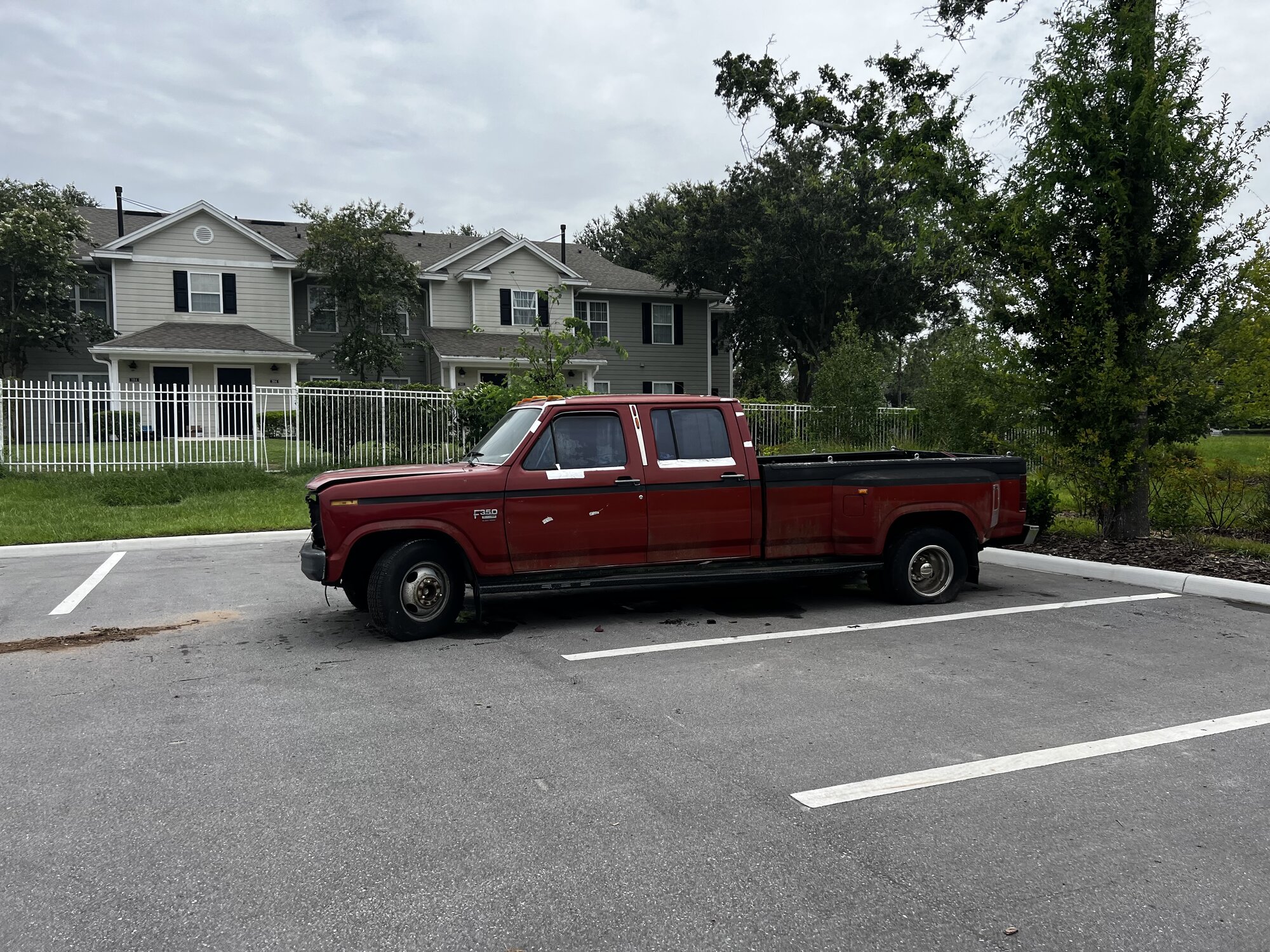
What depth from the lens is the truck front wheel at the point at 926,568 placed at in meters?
7.93

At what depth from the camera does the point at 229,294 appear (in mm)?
28781

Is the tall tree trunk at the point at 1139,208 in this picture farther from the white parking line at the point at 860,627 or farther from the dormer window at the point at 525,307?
the dormer window at the point at 525,307

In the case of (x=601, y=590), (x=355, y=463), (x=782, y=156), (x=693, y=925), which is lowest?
(x=693, y=925)

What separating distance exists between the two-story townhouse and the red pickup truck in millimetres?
20070

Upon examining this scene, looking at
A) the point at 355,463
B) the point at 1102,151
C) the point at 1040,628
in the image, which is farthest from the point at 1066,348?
the point at 355,463

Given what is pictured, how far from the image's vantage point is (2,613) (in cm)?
787

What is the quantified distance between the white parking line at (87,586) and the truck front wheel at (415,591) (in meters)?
3.24

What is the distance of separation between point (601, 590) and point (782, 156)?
30569 millimetres

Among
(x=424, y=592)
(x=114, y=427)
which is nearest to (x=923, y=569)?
(x=424, y=592)

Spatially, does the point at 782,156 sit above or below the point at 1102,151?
above

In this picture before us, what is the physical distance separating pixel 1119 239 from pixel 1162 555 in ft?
11.6

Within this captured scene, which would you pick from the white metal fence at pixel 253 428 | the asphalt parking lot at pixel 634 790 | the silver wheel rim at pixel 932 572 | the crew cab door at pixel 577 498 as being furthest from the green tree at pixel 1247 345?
the white metal fence at pixel 253 428

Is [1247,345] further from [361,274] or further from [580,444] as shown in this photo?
[361,274]

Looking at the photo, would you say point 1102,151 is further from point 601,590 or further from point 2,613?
point 2,613
